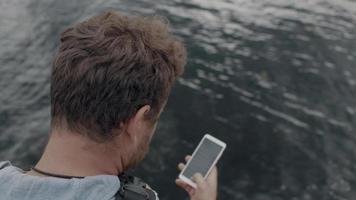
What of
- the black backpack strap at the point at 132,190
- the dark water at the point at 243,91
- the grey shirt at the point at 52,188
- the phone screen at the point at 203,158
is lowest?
the dark water at the point at 243,91

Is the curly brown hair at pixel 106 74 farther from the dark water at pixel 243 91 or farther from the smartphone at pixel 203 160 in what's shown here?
the dark water at pixel 243 91

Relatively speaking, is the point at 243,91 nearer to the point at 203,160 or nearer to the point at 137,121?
the point at 203,160

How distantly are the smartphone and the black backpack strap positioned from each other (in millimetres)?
1589

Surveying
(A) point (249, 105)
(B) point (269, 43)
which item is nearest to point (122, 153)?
(A) point (249, 105)

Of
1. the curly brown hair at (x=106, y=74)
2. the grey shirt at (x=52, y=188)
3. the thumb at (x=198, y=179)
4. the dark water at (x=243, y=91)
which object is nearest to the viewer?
the grey shirt at (x=52, y=188)

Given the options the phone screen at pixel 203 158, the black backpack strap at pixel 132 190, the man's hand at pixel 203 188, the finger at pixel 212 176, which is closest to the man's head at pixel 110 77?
the black backpack strap at pixel 132 190

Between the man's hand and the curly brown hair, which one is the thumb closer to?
the man's hand

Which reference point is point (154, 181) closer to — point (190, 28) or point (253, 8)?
point (190, 28)

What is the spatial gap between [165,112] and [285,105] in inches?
133

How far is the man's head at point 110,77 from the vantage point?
3820 millimetres

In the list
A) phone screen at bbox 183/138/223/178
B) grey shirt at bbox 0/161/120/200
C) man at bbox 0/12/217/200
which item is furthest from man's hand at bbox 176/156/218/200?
grey shirt at bbox 0/161/120/200

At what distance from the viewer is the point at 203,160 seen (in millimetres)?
5977

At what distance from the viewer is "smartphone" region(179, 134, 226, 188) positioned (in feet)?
18.9

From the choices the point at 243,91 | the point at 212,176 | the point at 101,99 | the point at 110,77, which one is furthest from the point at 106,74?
the point at 243,91
